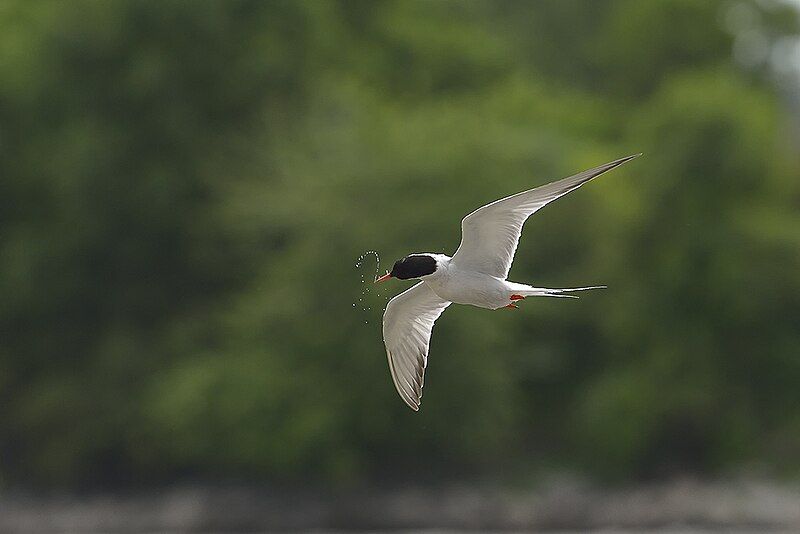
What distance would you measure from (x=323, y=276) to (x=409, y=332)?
63.3 feet

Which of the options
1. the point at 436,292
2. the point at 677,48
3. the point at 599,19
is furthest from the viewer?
the point at 599,19

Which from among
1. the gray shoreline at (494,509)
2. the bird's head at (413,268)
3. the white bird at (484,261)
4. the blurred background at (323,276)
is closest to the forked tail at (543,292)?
the white bird at (484,261)

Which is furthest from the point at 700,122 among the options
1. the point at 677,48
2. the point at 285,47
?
the point at 677,48

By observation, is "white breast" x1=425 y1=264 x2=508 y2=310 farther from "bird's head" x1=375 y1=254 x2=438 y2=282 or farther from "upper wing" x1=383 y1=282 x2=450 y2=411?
"upper wing" x1=383 y1=282 x2=450 y2=411

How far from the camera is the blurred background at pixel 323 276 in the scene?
30.2 m

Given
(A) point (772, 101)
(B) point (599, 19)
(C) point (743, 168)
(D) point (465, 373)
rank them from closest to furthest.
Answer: (D) point (465, 373) < (C) point (743, 168) < (A) point (772, 101) < (B) point (599, 19)

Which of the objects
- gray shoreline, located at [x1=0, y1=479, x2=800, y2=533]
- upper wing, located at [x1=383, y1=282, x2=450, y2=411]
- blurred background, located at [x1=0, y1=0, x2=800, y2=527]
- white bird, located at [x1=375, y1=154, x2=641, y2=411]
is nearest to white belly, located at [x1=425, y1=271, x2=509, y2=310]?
white bird, located at [x1=375, y1=154, x2=641, y2=411]

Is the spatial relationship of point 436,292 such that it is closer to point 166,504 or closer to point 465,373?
point 465,373

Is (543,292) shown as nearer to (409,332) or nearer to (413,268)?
(413,268)

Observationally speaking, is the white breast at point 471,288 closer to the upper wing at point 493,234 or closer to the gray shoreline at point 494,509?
the upper wing at point 493,234

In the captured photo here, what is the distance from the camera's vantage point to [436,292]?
9797mm

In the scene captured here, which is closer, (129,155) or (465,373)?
(465,373)

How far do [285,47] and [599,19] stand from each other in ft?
57.2

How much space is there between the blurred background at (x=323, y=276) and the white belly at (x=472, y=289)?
63.3ft
